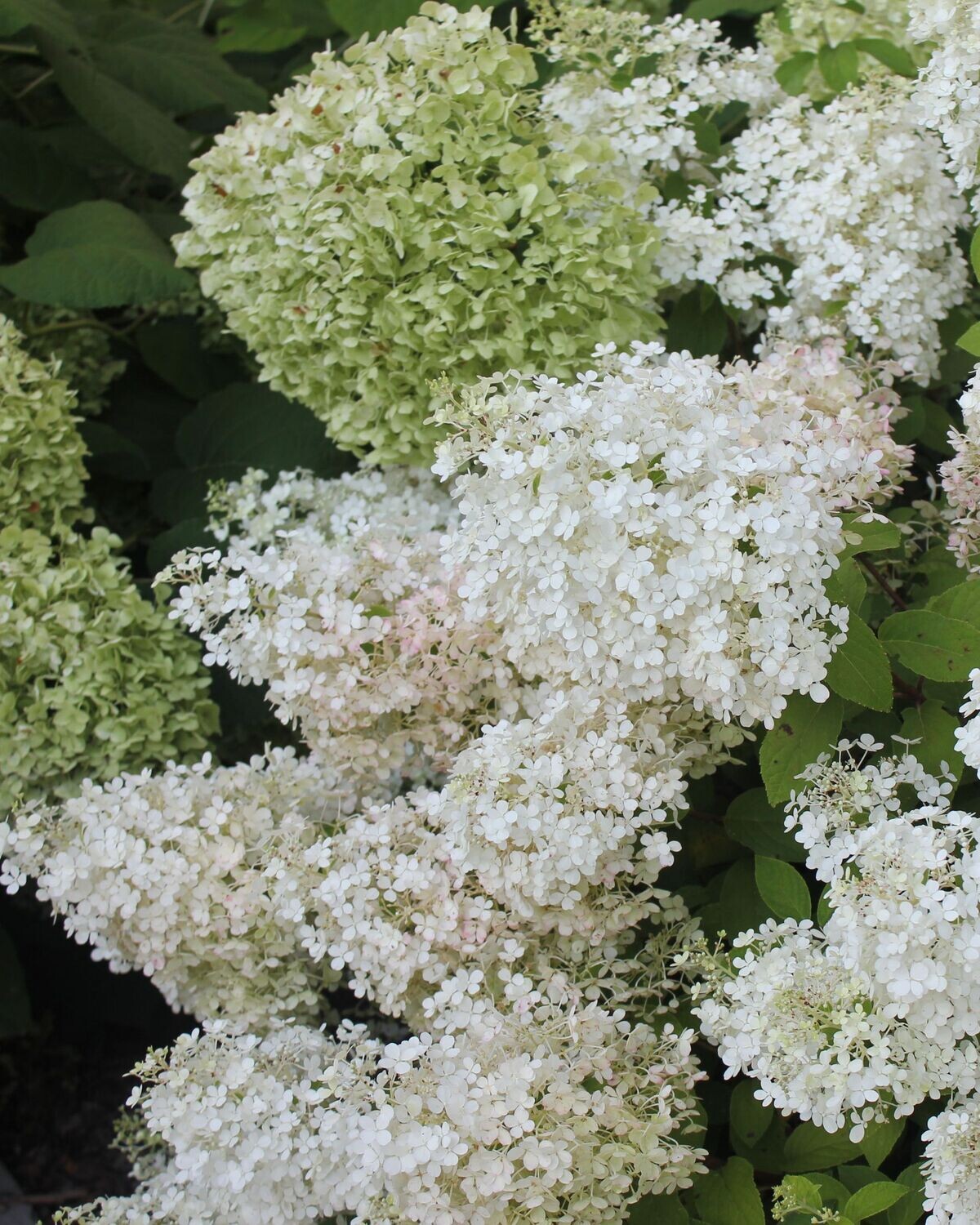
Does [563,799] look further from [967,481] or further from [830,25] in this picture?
[830,25]

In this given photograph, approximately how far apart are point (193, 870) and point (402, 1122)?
377 millimetres

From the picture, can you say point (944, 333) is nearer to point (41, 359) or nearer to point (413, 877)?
point (413, 877)

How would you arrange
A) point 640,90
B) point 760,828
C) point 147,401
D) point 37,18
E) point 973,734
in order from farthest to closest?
point 147,401
point 37,18
point 640,90
point 760,828
point 973,734

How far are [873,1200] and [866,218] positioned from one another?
42.9 inches

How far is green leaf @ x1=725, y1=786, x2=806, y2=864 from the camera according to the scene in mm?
1248

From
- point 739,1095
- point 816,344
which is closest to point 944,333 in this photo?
point 816,344

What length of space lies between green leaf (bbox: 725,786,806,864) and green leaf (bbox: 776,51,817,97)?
1016mm

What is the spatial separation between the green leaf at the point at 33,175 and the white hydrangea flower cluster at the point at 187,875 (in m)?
1.10

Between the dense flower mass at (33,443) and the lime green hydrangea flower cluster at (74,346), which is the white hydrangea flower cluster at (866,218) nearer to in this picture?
the dense flower mass at (33,443)

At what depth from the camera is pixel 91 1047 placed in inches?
87.6

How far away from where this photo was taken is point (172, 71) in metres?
2.04

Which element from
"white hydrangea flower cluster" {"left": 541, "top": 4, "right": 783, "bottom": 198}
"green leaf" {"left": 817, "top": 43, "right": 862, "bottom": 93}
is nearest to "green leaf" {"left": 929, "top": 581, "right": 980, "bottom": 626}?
"white hydrangea flower cluster" {"left": 541, "top": 4, "right": 783, "bottom": 198}

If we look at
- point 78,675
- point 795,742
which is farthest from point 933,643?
point 78,675

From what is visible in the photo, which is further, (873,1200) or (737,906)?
(737,906)
